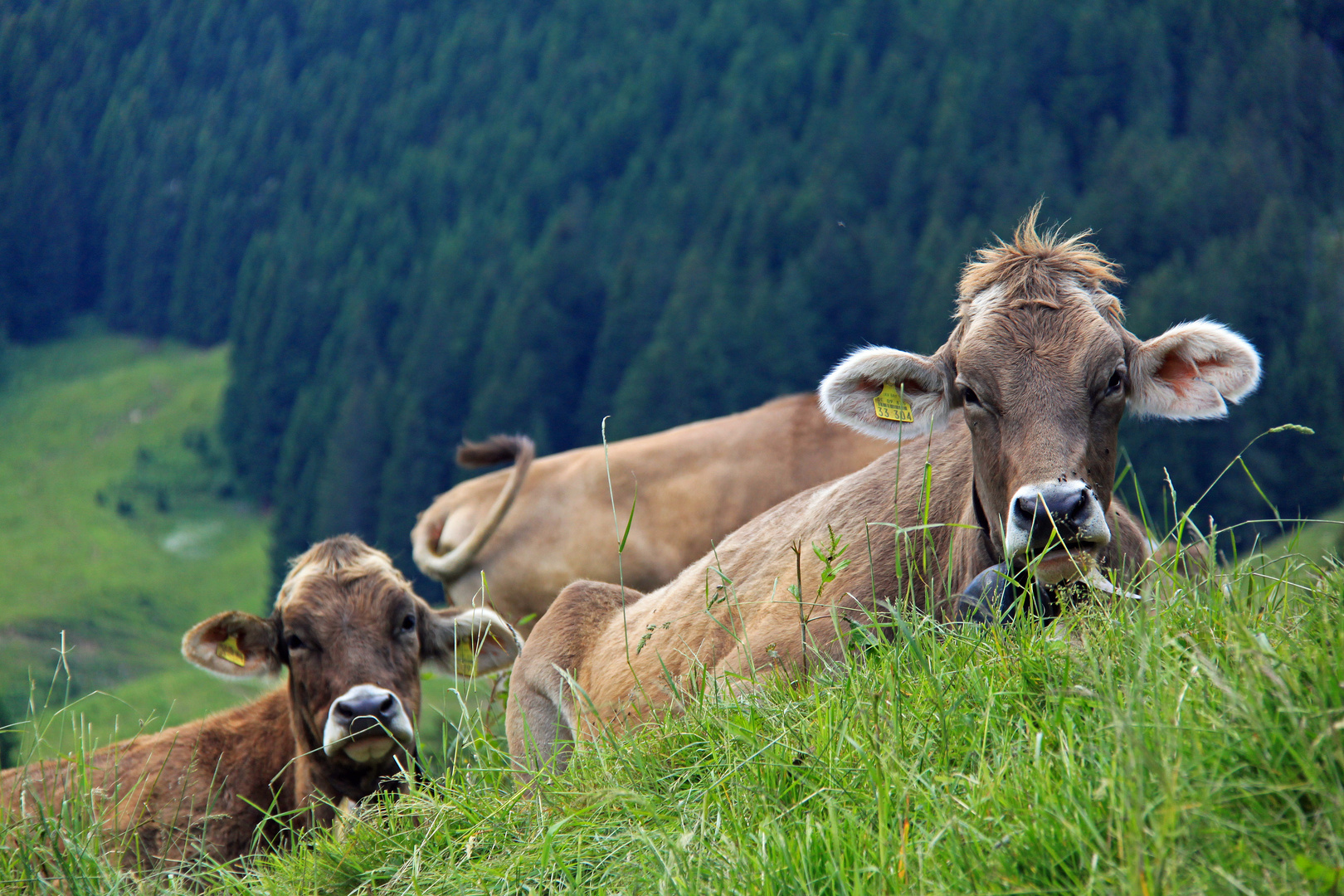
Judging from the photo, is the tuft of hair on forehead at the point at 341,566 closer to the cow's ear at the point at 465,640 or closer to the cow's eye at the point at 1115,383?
the cow's ear at the point at 465,640

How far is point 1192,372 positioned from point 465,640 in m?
3.55

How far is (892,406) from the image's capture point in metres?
4.27

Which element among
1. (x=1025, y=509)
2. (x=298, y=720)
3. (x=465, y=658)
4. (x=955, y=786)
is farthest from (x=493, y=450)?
(x=955, y=786)

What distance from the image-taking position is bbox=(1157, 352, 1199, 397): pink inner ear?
13.1 feet

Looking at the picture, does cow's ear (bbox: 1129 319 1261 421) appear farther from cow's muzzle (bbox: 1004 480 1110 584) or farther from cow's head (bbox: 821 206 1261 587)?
cow's muzzle (bbox: 1004 480 1110 584)

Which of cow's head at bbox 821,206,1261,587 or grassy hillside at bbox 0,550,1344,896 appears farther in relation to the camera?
Result: cow's head at bbox 821,206,1261,587

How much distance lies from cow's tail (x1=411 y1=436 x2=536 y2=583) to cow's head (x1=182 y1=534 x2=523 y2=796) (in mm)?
5000

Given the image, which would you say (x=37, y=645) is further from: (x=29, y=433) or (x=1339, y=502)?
(x=1339, y=502)

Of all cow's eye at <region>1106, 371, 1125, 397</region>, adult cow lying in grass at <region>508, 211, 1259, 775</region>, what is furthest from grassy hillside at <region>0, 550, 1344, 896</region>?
cow's eye at <region>1106, 371, 1125, 397</region>

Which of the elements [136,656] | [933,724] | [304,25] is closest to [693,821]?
[933,724]

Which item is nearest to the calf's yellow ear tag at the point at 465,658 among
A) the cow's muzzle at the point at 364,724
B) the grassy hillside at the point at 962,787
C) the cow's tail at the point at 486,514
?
the cow's muzzle at the point at 364,724

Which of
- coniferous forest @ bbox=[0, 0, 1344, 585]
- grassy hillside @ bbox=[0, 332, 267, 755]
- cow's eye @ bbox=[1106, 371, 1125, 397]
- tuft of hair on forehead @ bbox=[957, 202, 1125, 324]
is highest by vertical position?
tuft of hair on forehead @ bbox=[957, 202, 1125, 324]

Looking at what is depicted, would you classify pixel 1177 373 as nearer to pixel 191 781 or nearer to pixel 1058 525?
pixel 1058 525

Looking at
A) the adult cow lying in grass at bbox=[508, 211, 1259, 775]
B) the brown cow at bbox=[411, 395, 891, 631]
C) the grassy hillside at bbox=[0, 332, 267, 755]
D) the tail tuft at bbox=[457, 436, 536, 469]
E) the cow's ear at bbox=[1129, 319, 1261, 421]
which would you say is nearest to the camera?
the adult cow lying in grass at bbox=[508, 211, 1259, 775]
